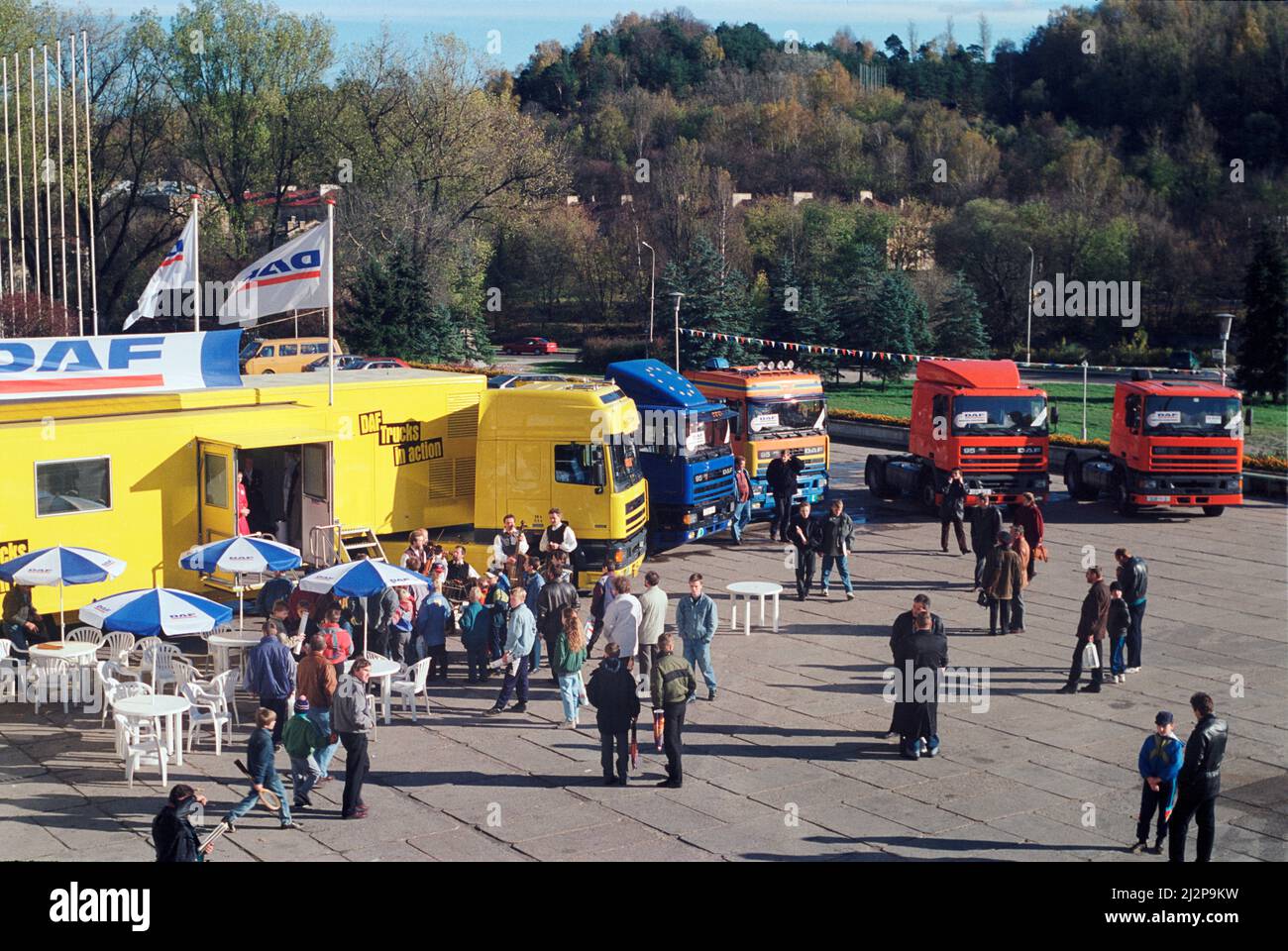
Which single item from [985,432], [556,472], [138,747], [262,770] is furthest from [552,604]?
[985,432]

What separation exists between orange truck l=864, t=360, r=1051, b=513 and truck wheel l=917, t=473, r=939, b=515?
0.02 meters

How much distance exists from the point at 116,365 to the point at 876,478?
55.8ft

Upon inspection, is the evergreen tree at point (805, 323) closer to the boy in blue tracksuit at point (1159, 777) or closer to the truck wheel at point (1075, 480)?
the truck wheel at point (1075, 480)

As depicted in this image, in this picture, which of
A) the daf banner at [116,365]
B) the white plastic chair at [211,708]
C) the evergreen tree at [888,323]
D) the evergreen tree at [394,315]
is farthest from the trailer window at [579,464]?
the evergreen tree at [888,323]

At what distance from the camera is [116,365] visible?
767 inches

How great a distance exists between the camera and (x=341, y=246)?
2502 inches

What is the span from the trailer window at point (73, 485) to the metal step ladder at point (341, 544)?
3011mm

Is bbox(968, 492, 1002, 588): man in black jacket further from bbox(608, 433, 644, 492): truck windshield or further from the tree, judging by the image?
the tree

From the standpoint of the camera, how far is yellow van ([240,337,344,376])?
4197cm

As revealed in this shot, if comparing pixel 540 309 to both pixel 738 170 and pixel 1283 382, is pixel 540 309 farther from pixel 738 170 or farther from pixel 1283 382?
pixel 1283 382

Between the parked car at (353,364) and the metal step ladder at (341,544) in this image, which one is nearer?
the metal step ladder at (341,544)

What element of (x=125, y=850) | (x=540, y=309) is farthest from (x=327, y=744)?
(x=540, y=309)

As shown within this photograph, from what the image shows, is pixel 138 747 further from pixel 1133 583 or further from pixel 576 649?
pixel 1133 583

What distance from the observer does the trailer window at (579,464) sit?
21.4 metres
